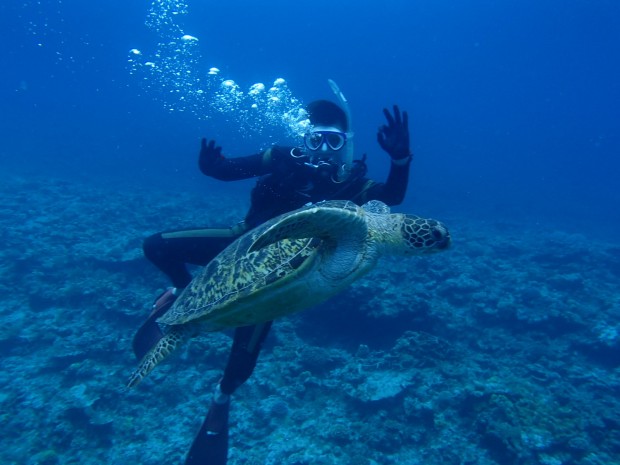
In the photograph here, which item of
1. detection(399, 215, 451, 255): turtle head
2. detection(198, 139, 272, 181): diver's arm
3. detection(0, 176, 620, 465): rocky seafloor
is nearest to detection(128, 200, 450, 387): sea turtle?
detection(399, 215, 451, 255): turtle head

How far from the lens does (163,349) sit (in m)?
2.98

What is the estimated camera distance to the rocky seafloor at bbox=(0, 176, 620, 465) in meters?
4.41

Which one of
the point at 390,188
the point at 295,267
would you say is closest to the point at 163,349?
the point at 295,267

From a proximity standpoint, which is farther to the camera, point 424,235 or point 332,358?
point 332,358

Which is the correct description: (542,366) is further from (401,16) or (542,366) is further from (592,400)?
(401,16)

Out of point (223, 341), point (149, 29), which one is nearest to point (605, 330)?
point (223, 341)

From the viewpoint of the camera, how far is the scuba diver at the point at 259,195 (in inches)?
142

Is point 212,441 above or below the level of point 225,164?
below

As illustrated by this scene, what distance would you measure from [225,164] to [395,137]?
1925 millimetres

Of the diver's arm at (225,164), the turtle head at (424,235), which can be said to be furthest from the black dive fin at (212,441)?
the turtle head at (424,235)

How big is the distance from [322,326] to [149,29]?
119392mm

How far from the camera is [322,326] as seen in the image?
6.67m

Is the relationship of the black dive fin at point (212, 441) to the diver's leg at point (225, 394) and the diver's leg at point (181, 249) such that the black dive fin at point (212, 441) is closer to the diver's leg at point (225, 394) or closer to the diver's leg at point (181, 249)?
the diver's leg at point (225, 394)

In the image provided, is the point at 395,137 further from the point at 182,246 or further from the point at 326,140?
the point at 182,246
